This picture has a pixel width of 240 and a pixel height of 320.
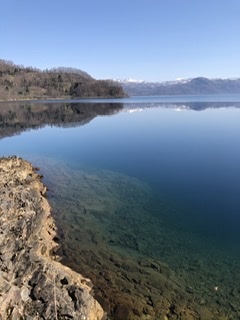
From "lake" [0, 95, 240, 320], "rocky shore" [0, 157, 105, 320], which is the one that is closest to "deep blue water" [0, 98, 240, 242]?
"lake" [0, 95, 240, 320]

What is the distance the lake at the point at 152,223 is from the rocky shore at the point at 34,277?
132 cm

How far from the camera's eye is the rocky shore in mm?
11891

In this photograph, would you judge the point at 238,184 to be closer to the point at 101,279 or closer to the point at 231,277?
the point at 231,277

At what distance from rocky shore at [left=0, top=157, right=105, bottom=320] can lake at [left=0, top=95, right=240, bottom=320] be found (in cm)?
132

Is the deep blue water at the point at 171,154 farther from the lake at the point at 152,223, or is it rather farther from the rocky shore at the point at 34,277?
the rocky shore at the point at 34,277

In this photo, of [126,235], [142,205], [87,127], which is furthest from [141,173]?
[87,127]

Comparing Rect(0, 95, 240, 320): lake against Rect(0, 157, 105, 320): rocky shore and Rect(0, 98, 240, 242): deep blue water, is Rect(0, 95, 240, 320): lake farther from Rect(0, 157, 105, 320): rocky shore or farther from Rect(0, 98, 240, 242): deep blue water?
Rect(0, 157, 105, 320): rocky shore

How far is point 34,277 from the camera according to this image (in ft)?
44.0

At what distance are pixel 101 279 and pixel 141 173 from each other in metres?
19.0

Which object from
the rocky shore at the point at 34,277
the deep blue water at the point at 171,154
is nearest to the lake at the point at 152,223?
the deep blue water at the point at 171,154

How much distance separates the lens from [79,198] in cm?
2708

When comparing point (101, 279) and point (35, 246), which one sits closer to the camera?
point (101, 279)

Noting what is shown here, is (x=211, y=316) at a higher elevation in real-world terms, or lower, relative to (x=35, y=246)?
lower

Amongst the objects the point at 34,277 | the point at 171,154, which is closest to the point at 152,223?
the point at 34,277
